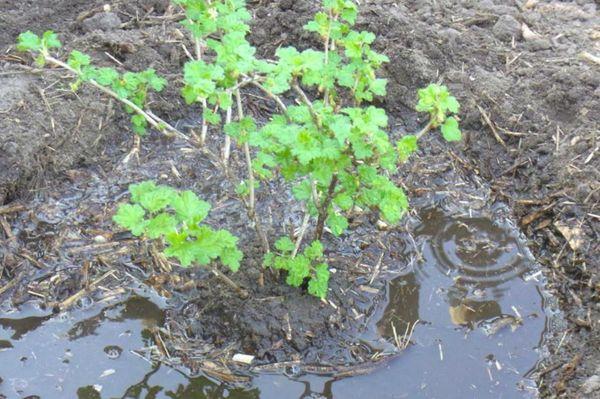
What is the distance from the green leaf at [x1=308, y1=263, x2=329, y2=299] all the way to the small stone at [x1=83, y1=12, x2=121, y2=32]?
8.16 feet

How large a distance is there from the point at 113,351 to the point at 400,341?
135 cm

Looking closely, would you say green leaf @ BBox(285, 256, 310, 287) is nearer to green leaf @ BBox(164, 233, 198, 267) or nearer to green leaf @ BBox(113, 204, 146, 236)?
green leaf @ BBox(164, 233, 198, 267)

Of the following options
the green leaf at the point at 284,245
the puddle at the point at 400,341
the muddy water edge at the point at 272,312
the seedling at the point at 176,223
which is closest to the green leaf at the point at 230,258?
the seedling at the point at 176,223

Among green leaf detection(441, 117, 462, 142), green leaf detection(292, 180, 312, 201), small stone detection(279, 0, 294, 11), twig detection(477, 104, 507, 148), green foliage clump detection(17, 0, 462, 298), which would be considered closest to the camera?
green foliage clump detection(17, 0, 462, 298)

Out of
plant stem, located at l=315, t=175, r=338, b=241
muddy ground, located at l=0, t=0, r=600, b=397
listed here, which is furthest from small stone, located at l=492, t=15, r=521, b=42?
plant stem, located at l=315, t=175, r=338, b=241

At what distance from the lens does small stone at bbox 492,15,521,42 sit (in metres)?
4.97

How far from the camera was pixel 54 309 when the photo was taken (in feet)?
11.6

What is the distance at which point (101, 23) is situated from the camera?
15.9ft

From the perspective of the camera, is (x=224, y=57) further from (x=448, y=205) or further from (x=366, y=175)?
(x=448, y=205)

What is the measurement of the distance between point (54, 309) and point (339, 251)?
1.46 meters

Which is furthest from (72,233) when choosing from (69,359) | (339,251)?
(339,251)

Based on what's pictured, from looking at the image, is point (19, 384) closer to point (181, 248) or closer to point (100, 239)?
point (100, 239)

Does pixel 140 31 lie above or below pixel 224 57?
below

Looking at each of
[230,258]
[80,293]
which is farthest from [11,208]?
[230,258]
